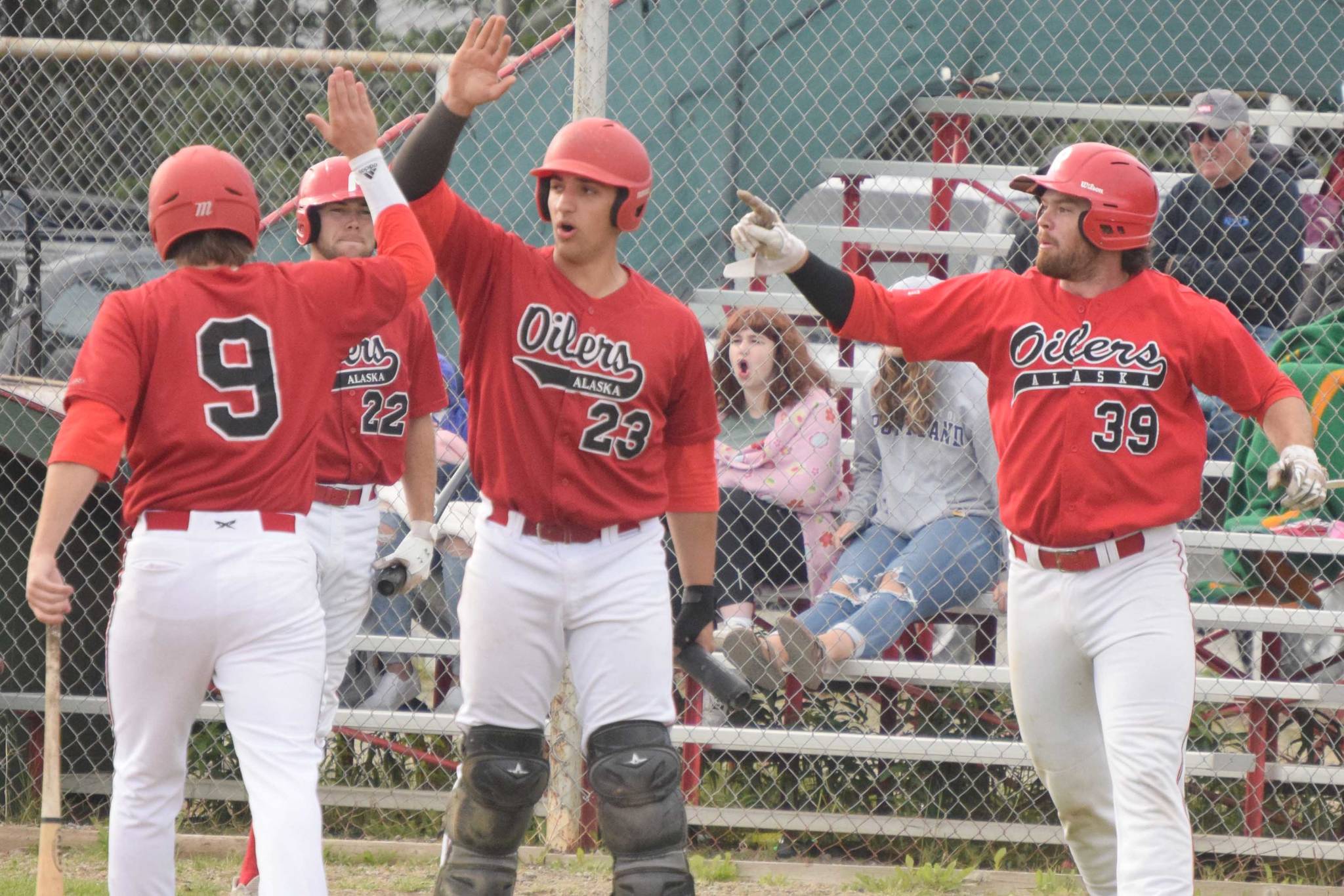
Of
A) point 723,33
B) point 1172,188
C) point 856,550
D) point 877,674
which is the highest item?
point 723,33

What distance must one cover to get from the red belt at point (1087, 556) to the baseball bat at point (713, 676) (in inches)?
31.2

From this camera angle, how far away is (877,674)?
490 centimetres

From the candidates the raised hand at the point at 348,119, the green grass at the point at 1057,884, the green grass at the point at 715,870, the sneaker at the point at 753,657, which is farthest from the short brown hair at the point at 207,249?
the green grass at the point at 1057,884

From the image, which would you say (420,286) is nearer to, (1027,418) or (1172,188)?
(1027,418)

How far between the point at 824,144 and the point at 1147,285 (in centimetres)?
216

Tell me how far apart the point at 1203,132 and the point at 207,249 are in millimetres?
3829

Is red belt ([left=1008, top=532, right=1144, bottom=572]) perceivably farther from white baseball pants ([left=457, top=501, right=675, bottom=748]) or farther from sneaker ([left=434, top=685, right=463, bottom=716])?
sneaker ([left=434, top=685, right=463, bottom=716])

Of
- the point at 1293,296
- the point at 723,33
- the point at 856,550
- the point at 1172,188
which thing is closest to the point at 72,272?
the point at 723,33

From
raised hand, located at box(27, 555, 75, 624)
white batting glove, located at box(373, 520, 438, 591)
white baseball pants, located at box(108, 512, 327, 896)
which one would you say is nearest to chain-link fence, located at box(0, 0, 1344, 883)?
white batting glove, located at box(373, 520, 438, 591)

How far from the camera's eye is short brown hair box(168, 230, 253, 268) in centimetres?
313

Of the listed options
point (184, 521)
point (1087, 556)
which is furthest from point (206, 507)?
point (1087, 556)

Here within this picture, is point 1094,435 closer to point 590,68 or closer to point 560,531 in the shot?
point 560,531

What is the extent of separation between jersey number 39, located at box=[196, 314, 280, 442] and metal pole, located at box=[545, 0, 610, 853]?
1.96 metres

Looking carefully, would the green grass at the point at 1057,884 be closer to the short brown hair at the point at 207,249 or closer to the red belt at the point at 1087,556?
the red belt at the point at 1087,556
